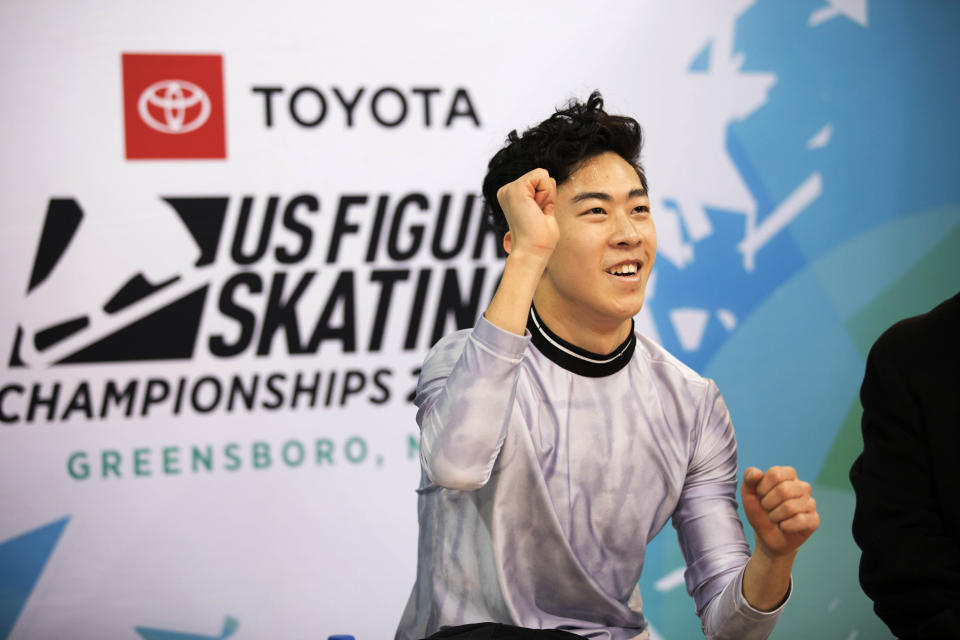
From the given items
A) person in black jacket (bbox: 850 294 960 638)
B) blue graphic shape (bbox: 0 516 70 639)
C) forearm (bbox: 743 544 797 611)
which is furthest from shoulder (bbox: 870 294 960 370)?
blue graphic shape (bbox: 0 516 70 639)

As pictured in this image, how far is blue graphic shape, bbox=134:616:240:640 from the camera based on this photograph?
→ 9.52 feet

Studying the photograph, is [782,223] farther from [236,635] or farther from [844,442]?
[236,635]

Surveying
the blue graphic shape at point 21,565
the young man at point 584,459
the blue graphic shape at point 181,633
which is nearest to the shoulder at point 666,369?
the young man at point 584,459

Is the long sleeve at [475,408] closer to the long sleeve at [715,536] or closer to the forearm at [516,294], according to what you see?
the forearm at [516,294]

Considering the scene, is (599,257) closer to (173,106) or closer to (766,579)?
(766,579)

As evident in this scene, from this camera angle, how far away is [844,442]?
3227mm

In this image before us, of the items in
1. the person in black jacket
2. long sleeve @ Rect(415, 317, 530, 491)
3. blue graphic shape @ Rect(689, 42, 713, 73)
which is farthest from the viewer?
blue graphic shape @ Rect(689, 42, 713, 73)

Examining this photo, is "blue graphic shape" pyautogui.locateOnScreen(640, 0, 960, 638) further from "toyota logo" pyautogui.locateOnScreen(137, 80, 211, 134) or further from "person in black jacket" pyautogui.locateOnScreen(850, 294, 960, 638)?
"person in black jacket" pyautogui.locateOnScreen(850, 294, 960, 638)

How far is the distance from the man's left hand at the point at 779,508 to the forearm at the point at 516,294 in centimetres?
43

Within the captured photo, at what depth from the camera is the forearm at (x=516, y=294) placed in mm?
1528

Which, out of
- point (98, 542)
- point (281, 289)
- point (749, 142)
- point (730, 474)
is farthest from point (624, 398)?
point (98, 542)

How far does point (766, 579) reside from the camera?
159 cm

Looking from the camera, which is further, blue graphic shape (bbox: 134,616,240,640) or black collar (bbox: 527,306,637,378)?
blue graphic shape (bbox: 134,616,240,640)

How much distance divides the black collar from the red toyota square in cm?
149
